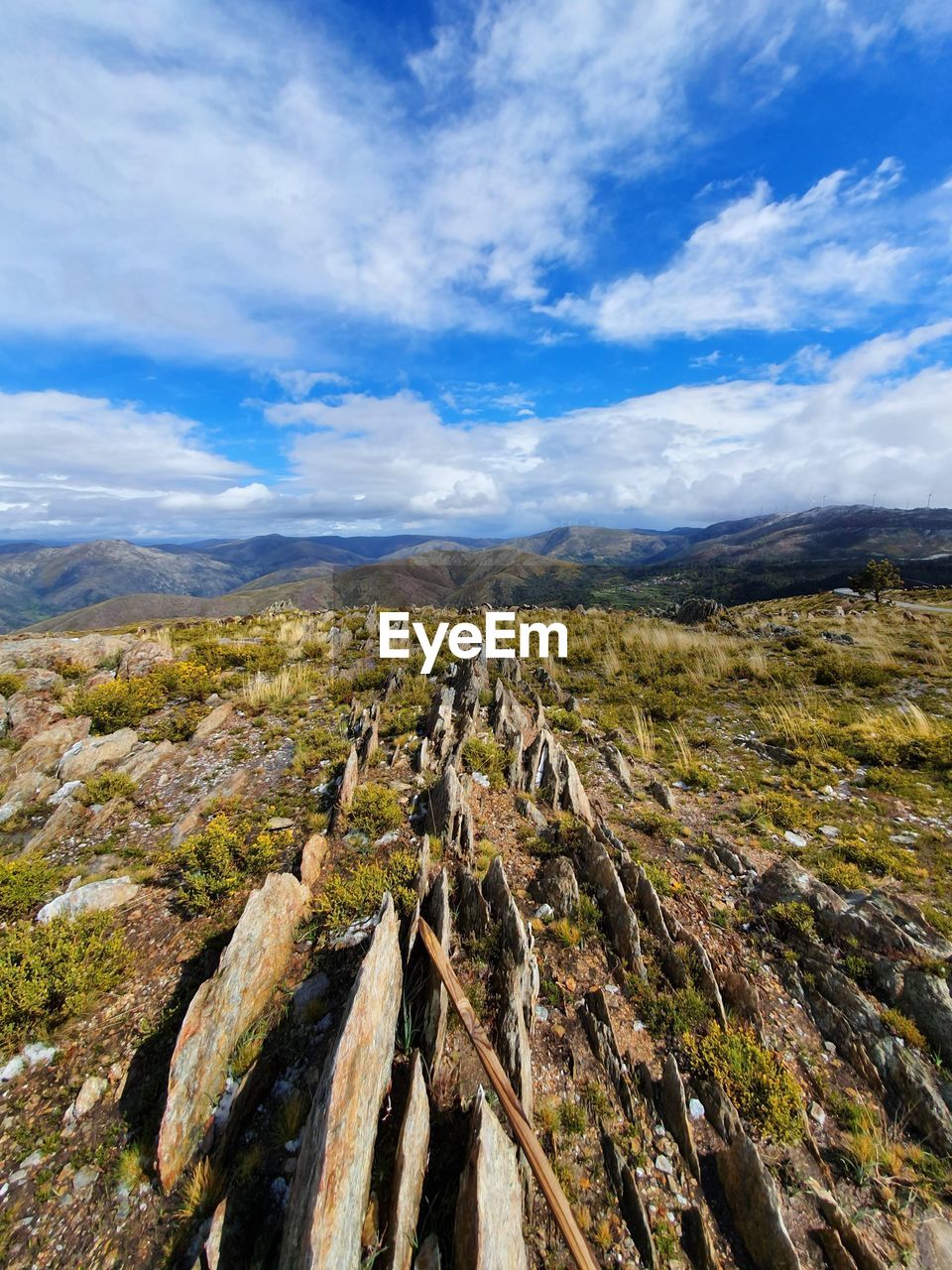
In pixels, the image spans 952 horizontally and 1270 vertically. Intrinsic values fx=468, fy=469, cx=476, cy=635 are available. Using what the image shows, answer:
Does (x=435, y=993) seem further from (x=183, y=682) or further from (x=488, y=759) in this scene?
(x=183, y=682)

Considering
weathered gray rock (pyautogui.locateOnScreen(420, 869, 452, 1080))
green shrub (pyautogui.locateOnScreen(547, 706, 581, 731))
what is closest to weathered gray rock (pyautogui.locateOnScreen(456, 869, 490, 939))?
weathered gray rock (pyautogui.locateOnScreen(420, 869, 452, 1080))

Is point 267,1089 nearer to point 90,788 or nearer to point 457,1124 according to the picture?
point 457,1124

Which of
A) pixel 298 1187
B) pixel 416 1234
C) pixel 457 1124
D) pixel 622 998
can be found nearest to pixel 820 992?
pixel 622 998

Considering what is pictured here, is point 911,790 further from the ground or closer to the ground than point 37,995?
closer to the ground

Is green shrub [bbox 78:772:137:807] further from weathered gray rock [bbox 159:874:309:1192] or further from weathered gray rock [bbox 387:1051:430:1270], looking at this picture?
weathered gray rock [bbox 387:1051:430:1270]

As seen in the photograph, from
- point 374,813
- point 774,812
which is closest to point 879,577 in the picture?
point 774,812

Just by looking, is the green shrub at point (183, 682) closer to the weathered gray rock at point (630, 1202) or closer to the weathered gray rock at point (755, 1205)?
the weathered gray rock at point (630, 1202)

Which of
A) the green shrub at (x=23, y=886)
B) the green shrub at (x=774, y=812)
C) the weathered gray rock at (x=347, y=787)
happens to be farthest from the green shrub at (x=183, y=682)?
the green shrub at (x=774, y=812)
